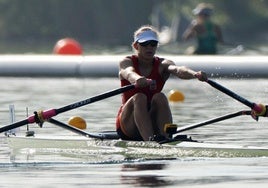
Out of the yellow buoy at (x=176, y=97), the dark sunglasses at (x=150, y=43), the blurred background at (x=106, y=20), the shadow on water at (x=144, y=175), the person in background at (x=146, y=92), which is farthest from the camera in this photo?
the blurred background at (x=106, y=20)

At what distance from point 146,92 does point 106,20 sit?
3736cm

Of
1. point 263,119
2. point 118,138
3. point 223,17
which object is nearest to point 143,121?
point 118,138

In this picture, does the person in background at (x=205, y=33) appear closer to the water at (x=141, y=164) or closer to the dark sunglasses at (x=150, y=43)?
the water at (x=141, y=164)

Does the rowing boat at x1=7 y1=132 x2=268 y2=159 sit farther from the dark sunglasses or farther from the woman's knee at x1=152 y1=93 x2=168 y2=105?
the dark sunglasses

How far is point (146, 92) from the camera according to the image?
14.1m

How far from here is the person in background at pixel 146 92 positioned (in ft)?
45.4

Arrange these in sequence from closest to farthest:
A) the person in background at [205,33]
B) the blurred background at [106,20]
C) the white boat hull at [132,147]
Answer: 1. the white boat hull at [132,147]
2. the person in background at [205,33]
3. the blurred background at [106,20]

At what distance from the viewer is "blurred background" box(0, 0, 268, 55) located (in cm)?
4938

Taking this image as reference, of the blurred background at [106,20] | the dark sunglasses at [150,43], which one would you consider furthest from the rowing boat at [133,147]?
the blurred background at [106,20]

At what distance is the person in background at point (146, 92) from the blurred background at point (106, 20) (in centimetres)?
3154

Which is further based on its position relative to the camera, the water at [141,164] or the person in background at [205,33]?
the person in background at [205,33]

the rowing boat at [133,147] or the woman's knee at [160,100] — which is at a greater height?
the woman's knee at [160,100]

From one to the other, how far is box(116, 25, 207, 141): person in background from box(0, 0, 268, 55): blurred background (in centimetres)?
3154

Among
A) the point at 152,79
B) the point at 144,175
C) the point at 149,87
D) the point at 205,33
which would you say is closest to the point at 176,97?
the point at 205,33
